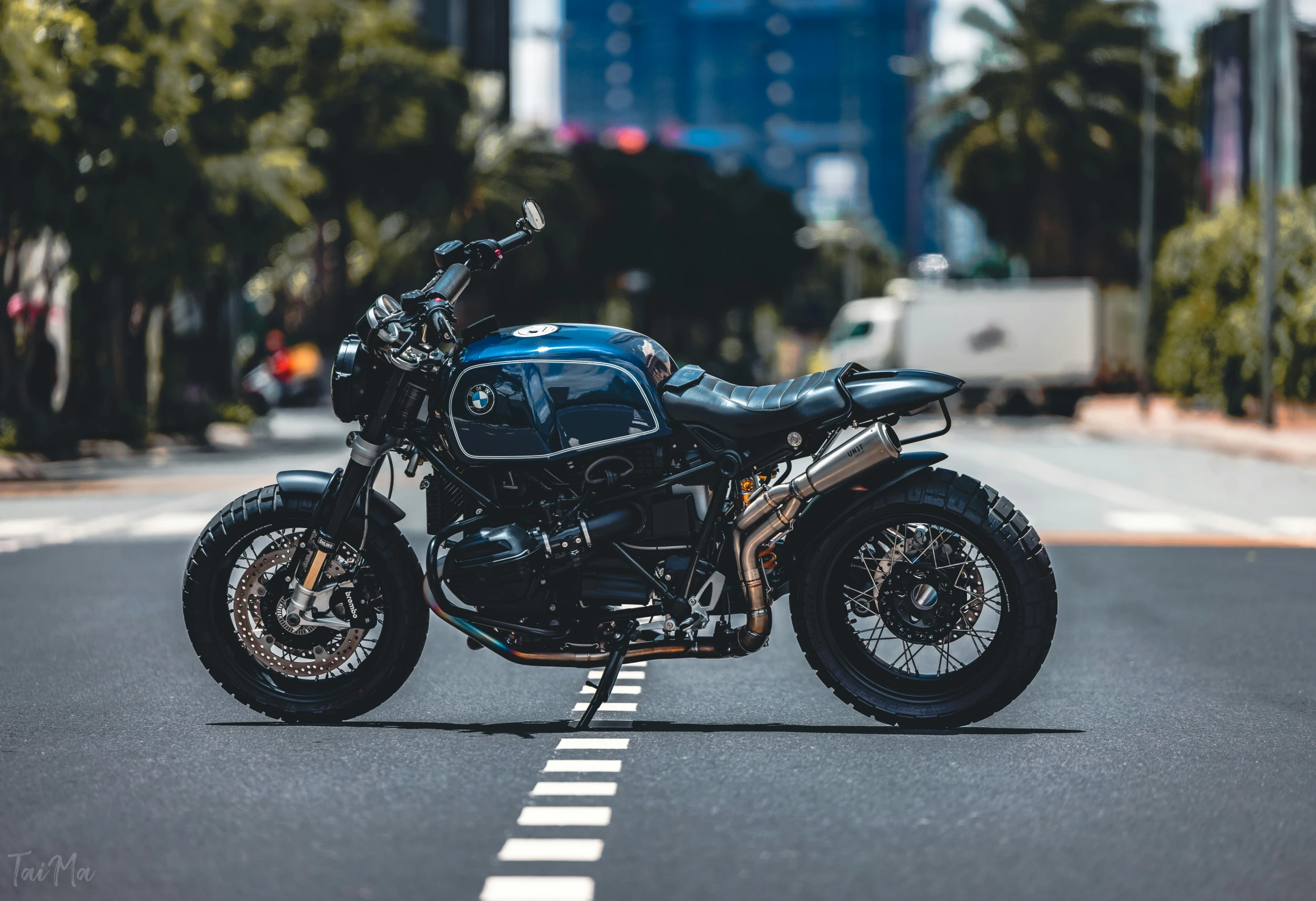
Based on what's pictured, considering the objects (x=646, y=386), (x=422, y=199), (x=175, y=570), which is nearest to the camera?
(x=646, y=386)

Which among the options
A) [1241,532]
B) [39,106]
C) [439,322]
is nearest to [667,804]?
[439,322]

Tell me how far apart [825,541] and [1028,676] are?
775 millimetres

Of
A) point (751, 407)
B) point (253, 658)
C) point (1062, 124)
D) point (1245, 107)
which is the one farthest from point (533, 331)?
point (1062, 124)

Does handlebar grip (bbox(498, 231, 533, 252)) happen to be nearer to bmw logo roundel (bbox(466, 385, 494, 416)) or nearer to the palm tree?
bmw logo roundel (bbox(466, 385, 494, 416))

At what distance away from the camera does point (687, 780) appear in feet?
19.3

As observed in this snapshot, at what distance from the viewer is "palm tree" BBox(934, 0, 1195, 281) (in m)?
47.9

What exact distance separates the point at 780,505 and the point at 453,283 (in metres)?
1.29

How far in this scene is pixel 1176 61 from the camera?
162 ft

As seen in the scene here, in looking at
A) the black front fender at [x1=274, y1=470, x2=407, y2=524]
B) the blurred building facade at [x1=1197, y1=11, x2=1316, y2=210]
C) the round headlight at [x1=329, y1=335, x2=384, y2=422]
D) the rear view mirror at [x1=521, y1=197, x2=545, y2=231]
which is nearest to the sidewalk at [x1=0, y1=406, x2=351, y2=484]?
the black front fender at [x1=274, y1=470, x2=407, y2=524]

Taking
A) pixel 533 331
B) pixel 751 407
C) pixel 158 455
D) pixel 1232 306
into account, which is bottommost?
pixel 158 455

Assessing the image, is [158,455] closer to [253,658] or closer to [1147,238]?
[1147,238]

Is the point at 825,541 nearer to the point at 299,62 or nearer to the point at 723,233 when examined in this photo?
the point at 299,62

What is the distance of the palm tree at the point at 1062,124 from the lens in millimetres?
47906

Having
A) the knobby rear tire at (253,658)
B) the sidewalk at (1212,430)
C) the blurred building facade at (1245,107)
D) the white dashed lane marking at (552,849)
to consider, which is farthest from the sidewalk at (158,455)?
the blurred building facade at (1245,107)
